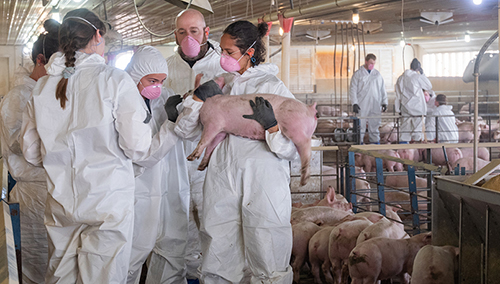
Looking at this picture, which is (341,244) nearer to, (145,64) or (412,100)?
(145,64)

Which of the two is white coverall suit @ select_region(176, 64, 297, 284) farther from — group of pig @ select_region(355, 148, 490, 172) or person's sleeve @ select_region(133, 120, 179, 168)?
group of pig @ select_region(355, 148, 490, 172)

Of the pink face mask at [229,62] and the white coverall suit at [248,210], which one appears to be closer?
the white coverall suit at [248,210]

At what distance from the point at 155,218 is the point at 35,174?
0.95 m

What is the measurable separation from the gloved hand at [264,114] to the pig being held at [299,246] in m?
1.40

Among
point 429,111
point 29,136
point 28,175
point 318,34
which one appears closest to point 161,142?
point 29,136

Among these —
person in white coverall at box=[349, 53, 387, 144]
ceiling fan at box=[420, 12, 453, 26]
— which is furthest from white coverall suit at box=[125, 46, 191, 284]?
ceiling fan at box=[420, 12, 453, 26]

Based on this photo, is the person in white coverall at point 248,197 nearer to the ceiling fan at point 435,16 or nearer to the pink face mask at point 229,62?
the pink face mask at point 229,62

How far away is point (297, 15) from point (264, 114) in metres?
5.01

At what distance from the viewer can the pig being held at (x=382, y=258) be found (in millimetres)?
2914

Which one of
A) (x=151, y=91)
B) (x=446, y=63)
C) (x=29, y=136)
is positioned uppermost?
(x=446, y=63)

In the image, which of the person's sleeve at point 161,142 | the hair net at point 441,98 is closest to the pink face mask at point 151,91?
the person's sleeve at point 161,142

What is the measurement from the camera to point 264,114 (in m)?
2.41

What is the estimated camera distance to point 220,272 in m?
2.53

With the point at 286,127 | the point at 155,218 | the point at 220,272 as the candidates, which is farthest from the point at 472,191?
the point at 155,218
